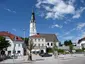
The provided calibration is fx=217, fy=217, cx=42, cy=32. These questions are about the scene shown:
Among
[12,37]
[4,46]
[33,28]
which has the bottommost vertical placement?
[4,46]

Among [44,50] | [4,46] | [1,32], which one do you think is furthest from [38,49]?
[4,46]

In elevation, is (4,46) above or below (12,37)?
below

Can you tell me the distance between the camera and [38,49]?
106500 mm

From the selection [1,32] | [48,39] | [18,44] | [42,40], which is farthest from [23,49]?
[48,39]

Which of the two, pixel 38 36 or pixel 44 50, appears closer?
pixel 44 50

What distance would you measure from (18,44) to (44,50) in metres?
19.3

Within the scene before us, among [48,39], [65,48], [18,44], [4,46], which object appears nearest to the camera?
[4,46]

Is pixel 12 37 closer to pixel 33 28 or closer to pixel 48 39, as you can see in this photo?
pixel 48 39

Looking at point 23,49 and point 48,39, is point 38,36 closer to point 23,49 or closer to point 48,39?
point 48,39

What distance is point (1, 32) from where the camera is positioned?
93688 mm

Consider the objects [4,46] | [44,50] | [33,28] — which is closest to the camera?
[4,46]

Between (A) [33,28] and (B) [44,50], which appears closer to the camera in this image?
(B) [44,50]

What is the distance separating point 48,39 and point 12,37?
3436 centimetres

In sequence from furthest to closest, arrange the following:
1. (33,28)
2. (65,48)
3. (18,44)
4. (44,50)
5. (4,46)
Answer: (33,28)
(65,48)
(44,50)
(18,44)
(4,46)
